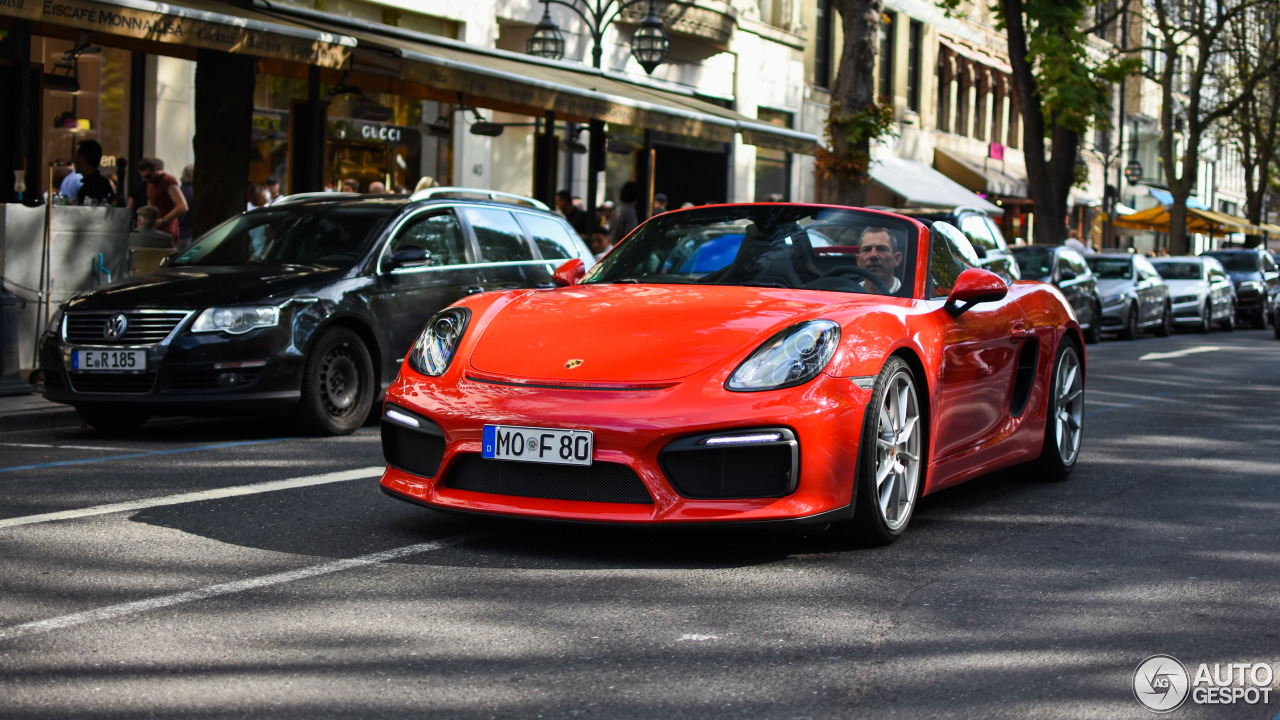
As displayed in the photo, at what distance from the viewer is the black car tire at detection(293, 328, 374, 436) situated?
346 inches

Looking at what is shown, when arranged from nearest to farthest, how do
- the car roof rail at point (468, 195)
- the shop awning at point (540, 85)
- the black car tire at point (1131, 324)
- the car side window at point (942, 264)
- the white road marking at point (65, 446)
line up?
1. the car side window at point (942, 264)
2. the white road marking at point (65, 446)
3. the car roof rail at point (468, 195)
4. the shop awning at point (540, 85)
5. the black car tire at point (1131, 324)

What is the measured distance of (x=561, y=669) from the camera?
3.88m

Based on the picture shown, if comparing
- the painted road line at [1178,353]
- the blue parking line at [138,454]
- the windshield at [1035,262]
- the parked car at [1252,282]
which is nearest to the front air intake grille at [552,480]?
the blue parking line at [138,454]

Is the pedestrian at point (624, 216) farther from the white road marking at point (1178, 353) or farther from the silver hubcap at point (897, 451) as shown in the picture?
the silver hubcap at point (897, 451)

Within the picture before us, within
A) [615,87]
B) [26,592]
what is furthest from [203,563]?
[615,87]

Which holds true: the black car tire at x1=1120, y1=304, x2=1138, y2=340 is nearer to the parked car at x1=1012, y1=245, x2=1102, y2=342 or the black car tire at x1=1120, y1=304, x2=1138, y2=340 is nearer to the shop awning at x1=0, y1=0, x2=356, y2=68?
the parked car at x1=1012, y1=245, x2=1102, y2=342

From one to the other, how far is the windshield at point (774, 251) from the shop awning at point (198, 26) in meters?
5.61

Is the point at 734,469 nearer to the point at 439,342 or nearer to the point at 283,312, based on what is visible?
the point at 439,342

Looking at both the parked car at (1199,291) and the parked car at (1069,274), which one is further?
the parked car at (1199,291)

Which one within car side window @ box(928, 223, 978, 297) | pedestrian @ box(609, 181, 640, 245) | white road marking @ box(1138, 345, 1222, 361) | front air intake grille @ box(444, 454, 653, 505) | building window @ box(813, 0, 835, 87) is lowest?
front air intake grille @ box(444, 454, 653, 505)

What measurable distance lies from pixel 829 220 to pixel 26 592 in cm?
348

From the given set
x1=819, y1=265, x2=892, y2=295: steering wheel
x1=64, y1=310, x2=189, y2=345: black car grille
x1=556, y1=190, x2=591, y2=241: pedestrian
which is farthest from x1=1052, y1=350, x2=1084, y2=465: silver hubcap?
x1=556, y1=190, x2=591, y2=241: pedestrian

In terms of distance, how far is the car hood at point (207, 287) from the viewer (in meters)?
8.62

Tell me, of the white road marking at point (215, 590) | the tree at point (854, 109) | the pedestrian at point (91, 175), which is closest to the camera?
the white road marking at point (215, 590)
